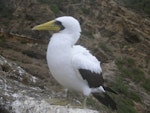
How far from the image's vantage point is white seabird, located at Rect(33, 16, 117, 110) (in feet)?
25.3

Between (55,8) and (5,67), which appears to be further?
(55,8)

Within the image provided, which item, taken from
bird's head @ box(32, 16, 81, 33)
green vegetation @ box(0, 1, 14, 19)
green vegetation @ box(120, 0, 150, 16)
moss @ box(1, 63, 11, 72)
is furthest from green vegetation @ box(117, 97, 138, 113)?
green vegetation @ box(120, 0, 150, 16)

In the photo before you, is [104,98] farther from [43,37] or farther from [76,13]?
[76,13]

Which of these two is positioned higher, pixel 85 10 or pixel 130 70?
pixel 85 10

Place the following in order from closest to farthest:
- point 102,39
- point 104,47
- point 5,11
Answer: point 104,47 → point 5,11 → point 102,39

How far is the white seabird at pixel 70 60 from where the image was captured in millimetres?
7711

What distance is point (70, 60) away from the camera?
7758 mm

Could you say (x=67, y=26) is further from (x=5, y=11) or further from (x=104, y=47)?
(x=5, y=11)

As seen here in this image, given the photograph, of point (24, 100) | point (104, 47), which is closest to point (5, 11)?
point (104, 47)

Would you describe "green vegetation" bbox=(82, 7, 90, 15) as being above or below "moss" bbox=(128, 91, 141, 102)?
above

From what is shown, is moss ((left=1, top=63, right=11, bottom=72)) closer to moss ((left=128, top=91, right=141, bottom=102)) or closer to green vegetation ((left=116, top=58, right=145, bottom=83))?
moss ((left=128, top=91, right=141, bottom=102))

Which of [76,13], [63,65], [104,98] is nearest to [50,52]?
[63,65]

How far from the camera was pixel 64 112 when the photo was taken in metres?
7.99

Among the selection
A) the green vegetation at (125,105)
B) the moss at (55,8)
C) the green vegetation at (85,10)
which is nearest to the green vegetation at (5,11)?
the moss at (55,8)
